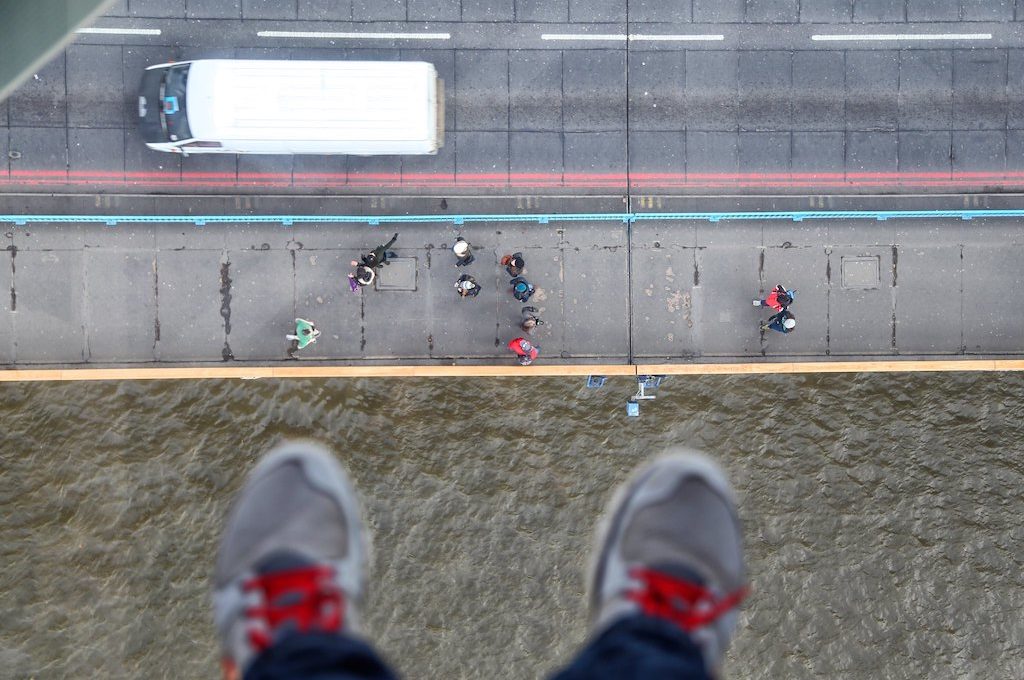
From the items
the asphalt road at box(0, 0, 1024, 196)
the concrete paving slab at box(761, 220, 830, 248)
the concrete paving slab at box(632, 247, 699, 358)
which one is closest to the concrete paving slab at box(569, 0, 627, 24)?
the asphalt road at box(0, 0, 1024, 196)

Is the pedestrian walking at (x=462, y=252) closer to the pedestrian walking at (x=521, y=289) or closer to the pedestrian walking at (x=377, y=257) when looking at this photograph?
the pedestrian walking at (x=521, y=289)

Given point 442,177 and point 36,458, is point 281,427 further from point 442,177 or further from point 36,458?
point 442,177

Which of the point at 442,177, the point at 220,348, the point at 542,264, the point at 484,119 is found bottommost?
the point at 220,348

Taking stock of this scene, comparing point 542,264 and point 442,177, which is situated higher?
point 442,177

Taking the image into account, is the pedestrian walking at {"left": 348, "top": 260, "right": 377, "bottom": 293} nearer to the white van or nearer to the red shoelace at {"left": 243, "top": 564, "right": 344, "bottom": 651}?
the white van

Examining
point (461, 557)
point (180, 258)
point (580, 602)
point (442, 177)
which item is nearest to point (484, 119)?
point (442, 177)

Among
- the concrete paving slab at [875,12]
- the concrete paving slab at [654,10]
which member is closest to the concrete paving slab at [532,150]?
the concrete paving slab at [654,10]

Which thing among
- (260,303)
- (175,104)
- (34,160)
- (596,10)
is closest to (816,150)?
(596,10)
